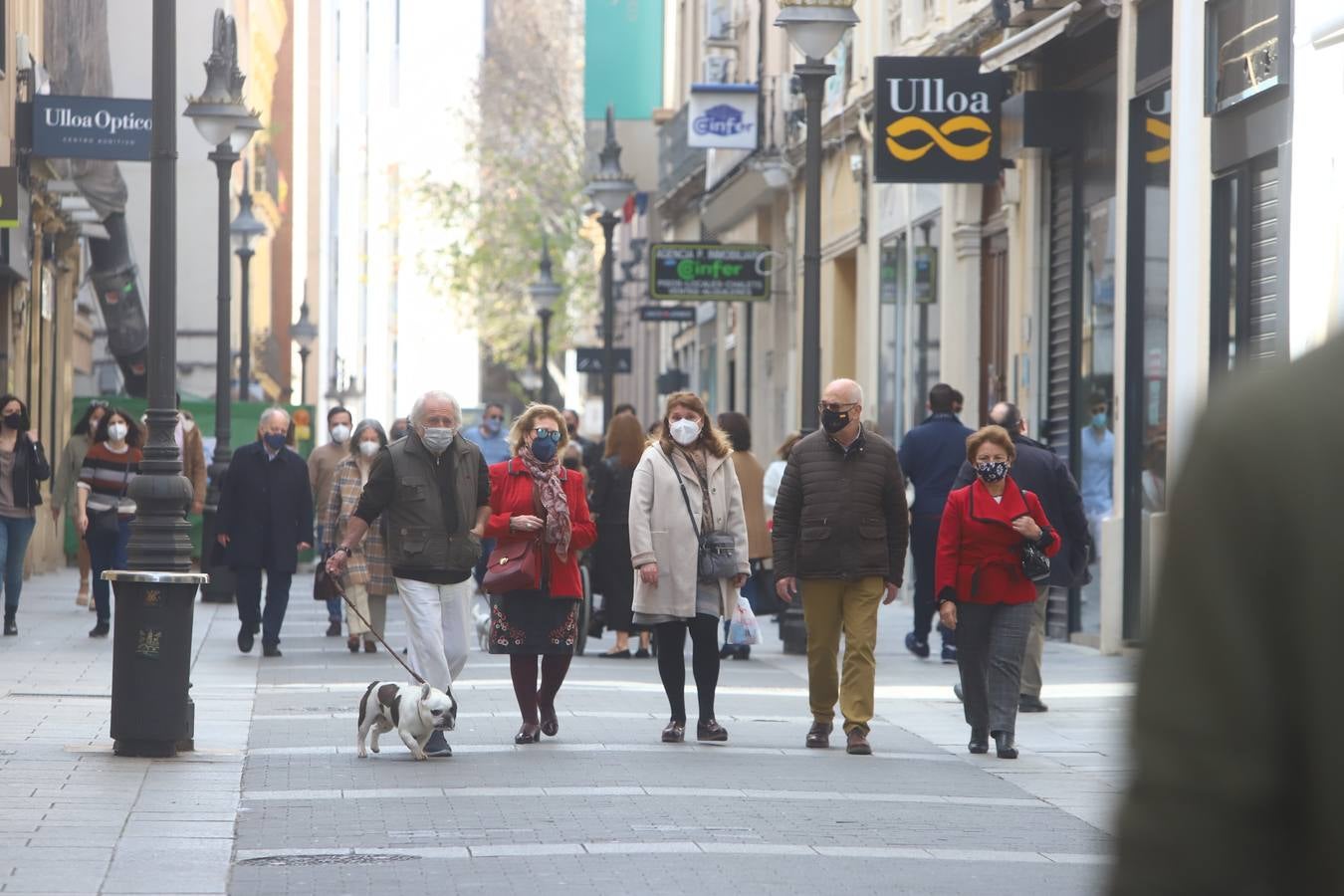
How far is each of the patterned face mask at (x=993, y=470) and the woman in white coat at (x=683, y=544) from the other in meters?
1.27

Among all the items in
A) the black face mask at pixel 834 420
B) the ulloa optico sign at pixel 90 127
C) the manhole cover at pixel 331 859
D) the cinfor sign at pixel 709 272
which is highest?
the ulloa optico sign at pixel 90 127

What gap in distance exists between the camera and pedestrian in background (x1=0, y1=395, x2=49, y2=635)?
1855 cm

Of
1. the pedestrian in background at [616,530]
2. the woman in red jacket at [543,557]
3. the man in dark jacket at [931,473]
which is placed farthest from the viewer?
the pedestrian in background at [616,530]

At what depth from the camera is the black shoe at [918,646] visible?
17.6 meters

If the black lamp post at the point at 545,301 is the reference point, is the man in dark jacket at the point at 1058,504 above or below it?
below

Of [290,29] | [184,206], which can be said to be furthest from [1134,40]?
[290,29]

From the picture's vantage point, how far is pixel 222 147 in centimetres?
2162

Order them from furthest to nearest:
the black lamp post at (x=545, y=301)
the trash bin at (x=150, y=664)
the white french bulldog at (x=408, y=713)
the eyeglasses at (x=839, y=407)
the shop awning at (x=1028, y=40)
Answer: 1. the black lamp post at (x=545, y=301)
2. the shop awning at (x=1028, y=40)
3. the eyeglasses at (x=839, y=407)
4. the white french bulldog at (x=408, y=713)
5. the trash bin at (x=150, y=664)

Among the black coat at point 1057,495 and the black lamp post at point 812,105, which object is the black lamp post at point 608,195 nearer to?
the black lamp post at point 812,105

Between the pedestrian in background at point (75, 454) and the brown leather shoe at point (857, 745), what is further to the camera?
the pedestrian in background at point (75, 454)

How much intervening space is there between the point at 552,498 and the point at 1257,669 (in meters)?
10.5

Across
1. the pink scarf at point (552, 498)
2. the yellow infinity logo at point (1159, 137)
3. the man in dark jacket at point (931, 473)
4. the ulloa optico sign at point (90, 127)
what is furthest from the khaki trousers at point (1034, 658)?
the ulloa optico sign at point (90, 127)

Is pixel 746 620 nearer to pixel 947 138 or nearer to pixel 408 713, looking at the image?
pixel 408 713

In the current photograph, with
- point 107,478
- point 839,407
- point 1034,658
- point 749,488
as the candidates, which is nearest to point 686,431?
point 839,407
